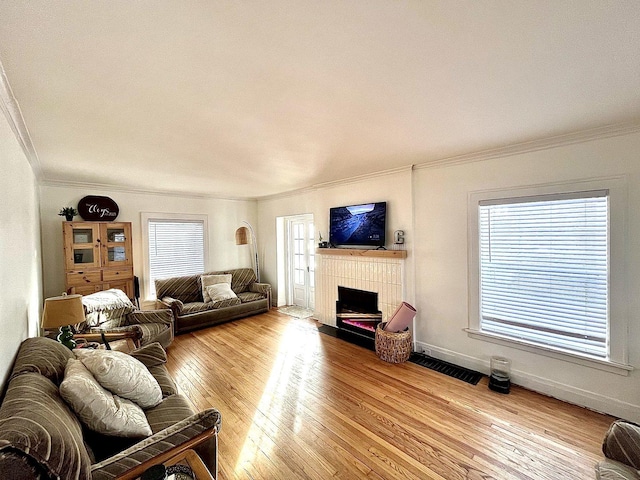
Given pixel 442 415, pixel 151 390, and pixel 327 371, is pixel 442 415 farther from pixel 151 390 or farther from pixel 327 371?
pixel 151 390

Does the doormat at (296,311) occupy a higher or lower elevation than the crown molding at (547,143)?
lower

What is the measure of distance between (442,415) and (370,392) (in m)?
0.67

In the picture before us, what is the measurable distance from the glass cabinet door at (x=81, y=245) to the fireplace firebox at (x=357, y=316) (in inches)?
153

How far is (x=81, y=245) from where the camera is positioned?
4000 millimetres

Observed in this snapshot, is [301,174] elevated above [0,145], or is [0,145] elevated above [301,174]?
[301,174]

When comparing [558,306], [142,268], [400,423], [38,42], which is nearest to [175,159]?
[38,42]

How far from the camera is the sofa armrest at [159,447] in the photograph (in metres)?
1.16

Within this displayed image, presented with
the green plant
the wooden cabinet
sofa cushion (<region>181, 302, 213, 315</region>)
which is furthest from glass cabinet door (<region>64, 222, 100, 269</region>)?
sofa cushion (<region>181, 302, 213, 315</region>)

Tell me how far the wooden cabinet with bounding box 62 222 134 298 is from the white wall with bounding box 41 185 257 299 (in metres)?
0.38

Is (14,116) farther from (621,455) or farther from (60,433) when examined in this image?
(621,455)

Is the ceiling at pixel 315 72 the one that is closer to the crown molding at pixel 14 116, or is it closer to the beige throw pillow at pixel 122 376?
the crown molding at pixel 14 116

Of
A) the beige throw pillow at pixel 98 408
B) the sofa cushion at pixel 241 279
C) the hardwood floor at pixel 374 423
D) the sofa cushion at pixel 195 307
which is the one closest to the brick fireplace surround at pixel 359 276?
the hardwood floor at pixel 374 423

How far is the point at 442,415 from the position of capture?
231 centimetres

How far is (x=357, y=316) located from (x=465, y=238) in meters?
1.98
